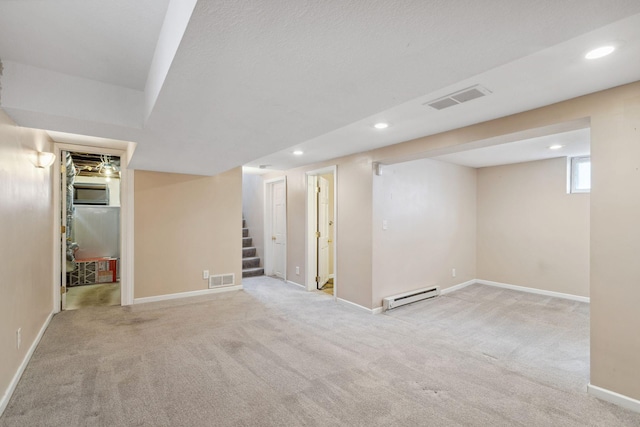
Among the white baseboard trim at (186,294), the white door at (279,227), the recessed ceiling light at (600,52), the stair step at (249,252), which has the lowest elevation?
the white baseboard trim at (186,294)

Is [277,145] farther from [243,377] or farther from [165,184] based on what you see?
[165,184]

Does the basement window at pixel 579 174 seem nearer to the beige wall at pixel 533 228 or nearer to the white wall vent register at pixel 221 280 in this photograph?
the beige wall at pixel 533 228

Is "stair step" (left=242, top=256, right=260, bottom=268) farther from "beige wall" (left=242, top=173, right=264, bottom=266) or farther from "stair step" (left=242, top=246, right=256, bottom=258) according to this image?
"stair step" (left=242, top=246, right=256, bottom=258)

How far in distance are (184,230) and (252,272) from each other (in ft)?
6.70

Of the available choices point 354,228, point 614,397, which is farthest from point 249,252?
point 614,397

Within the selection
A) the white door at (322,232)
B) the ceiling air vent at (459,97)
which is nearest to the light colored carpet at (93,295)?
the white door at (322,232)

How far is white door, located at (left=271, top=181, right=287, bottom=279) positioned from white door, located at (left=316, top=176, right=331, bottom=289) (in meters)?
0.80

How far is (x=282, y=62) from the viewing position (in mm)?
1334

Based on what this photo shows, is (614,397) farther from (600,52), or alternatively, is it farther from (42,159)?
(42,159)

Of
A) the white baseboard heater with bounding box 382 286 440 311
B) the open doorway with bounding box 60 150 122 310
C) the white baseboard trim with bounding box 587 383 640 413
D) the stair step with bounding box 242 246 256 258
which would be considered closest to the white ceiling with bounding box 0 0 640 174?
the white baseboard trim with bounding box 587 383 640 413

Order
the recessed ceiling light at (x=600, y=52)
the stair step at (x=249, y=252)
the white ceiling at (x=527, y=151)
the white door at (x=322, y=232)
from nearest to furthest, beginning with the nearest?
the recessed ceiling light at (x=600, y=52) < the white ceiling at (x=527, y=151) < the white door at (x=322, y=232) < the stair step at (x=249, y=252)

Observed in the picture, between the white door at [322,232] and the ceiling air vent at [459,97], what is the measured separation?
125 inches

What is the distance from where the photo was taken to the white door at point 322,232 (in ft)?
17.7

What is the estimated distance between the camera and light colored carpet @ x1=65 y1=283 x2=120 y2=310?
4.33m
